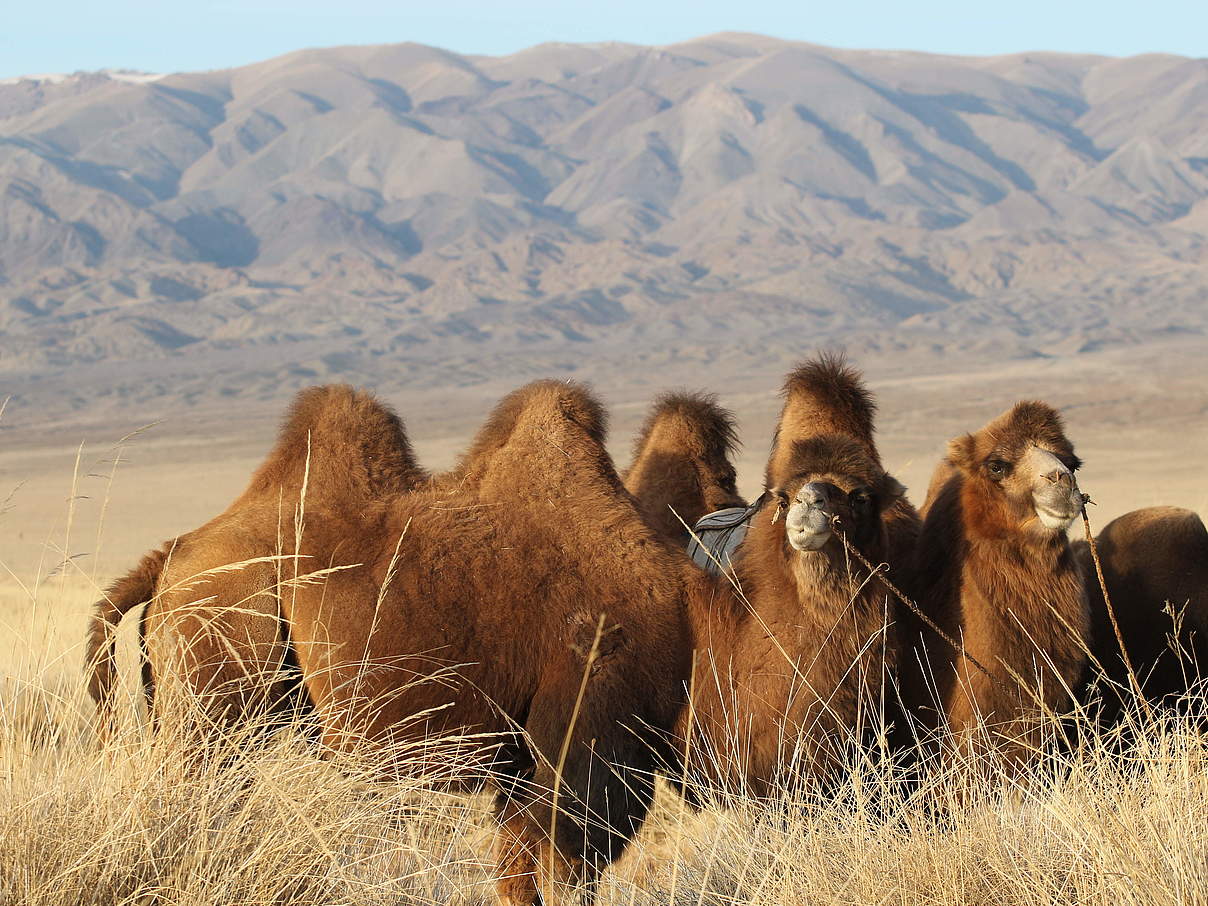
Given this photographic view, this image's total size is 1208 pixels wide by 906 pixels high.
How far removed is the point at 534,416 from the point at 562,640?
3.59 ft

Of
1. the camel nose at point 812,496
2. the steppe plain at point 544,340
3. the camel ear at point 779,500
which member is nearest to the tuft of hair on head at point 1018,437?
the camel ear at point 779,500

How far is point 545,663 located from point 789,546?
91 centimetres

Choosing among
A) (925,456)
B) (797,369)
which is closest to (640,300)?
(925,456)

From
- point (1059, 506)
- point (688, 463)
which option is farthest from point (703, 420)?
point (1059, 506)

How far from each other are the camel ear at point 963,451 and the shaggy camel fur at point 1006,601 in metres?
0.01

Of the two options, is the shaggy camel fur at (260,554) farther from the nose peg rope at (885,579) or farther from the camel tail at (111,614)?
the nose peg rope at (885,579)

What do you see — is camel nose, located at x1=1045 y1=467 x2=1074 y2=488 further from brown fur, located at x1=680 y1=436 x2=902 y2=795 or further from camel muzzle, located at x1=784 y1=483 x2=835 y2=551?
camel muzzle, located at x1=784 y1=483 x2=835 y2=551

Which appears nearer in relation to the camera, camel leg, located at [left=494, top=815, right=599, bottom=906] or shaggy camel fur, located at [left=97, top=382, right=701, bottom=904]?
camel leg, located at [left=494, top=815, right=599, bottom=906]

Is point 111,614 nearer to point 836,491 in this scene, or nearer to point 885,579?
point 836,491

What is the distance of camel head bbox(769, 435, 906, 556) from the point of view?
4742 millimetres

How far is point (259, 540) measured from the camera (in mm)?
5293

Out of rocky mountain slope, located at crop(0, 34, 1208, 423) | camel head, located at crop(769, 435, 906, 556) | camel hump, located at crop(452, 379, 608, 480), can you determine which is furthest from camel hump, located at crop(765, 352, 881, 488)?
rocky mountain slope, located at crop(0, 34, 1208, 423)

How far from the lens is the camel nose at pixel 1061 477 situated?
513 centimetres

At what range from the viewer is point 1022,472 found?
17.6 feet
